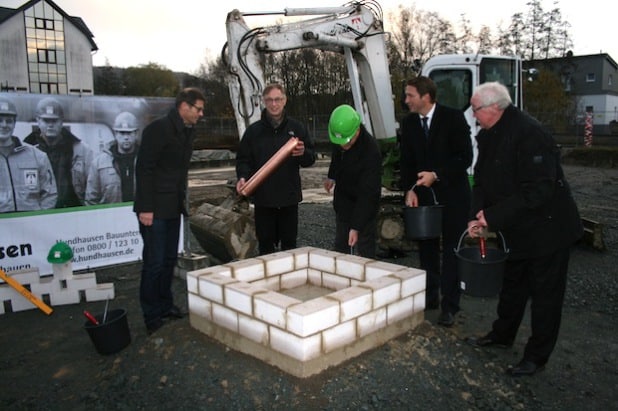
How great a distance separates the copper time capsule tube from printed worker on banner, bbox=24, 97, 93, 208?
103 inches

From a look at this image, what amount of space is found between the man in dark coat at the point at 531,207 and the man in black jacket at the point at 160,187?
7.94 ft

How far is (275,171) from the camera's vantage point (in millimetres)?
4938

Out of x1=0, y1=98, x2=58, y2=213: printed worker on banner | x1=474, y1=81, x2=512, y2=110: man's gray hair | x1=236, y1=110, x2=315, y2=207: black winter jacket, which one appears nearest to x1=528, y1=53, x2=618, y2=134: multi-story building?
x1=236, y1=110, x2=315, y2=207: black winter jacket

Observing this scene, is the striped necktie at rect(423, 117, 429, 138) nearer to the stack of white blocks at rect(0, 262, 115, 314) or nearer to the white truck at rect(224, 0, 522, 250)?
the white truck at rect(224, 0, 522, 250)

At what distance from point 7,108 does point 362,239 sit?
4.21 m

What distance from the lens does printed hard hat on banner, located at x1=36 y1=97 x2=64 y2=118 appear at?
5.97 metres

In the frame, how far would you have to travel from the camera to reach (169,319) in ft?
15.3

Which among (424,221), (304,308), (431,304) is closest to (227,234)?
(431,304)

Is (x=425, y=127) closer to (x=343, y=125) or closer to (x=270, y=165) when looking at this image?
(x=343, y=125)

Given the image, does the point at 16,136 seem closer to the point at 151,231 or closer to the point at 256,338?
the point at 151,231

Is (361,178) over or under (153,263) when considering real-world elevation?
over

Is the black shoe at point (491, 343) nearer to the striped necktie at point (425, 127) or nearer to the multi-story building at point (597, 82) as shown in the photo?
the striped necktie at point (425, 127)

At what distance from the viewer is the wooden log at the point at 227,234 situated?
6504 mm

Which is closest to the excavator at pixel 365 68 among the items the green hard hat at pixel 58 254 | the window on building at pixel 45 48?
the green hard hat at pixel 58 254
